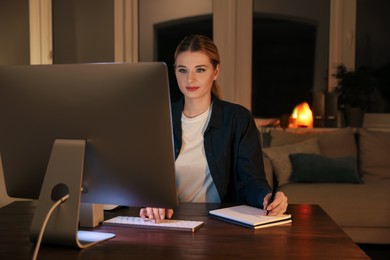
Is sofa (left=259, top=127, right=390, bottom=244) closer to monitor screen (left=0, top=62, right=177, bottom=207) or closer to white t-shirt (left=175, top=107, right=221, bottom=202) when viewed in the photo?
white t-shirt (left=175, top=107, right=221, bottom=202)

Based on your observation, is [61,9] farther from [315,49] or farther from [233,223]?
[233,223]

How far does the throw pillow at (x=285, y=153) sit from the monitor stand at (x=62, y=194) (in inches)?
106

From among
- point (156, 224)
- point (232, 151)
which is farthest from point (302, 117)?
point (156, 224)

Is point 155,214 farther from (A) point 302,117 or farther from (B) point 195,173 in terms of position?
(A) point 302,117

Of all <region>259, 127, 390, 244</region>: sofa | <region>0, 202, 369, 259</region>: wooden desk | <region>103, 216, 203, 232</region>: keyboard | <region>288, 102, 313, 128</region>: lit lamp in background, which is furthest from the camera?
<region>288, 102, 313, 128</region>: lit lamp in background

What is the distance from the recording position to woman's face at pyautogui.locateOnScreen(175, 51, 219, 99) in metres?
1.98

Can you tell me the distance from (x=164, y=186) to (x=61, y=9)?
4.15 meters

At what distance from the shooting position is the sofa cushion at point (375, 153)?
4012mm

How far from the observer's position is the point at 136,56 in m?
4.89

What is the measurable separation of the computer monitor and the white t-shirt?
2.30 ft

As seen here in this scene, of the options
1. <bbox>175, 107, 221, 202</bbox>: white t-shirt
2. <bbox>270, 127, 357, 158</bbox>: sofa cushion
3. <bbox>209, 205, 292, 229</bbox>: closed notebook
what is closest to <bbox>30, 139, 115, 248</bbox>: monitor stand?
<bbox>209, 205, 292, 229</bbox>: closed notebook

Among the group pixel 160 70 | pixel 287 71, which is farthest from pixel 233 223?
pixel 287 71

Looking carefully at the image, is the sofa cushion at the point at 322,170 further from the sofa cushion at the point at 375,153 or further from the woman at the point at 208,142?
the woman at the point at 208,142

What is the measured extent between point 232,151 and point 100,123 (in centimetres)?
85
